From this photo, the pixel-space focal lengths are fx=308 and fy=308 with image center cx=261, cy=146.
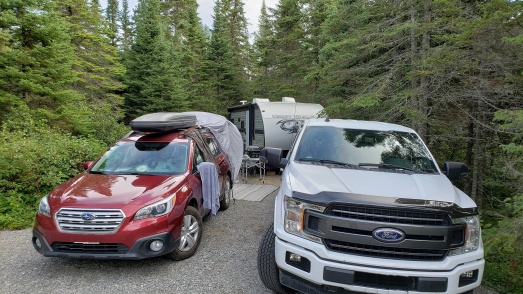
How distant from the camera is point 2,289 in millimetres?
3432

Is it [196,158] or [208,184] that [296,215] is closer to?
[208,184]

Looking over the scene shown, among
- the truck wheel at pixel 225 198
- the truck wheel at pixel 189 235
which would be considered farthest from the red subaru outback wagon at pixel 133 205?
the truck wheel at pixel 225 198

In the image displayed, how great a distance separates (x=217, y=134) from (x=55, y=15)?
23.5ft

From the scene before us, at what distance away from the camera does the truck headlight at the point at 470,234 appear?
A: 2625 millimetres

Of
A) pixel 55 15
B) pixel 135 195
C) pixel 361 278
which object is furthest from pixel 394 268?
pixel 55 15

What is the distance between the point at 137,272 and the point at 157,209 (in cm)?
87

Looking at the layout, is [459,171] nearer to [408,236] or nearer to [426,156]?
[426,156]

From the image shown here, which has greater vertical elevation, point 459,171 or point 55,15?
point 55,15

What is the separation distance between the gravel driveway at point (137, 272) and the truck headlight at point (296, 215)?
1.17m

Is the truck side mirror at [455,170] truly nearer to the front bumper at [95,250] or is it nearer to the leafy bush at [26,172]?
the front bumper at [95,250]

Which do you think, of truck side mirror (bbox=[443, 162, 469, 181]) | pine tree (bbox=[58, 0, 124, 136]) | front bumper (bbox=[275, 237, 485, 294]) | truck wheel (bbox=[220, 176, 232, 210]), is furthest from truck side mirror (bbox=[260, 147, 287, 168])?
pine tree (bbox=[58, 0, 124, 136])

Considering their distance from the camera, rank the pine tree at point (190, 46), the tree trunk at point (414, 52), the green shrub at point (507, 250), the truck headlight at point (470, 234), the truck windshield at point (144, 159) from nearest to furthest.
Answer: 1. the truck headlight at point (470, 234)
2. the green shrub at point (507, 250)
3. the truck windshield at point (144, 159)
4. the tree trunk at point (414, 52)
5. the pine tree at point (190, 46)

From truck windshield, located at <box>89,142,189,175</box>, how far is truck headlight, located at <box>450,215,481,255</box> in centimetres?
356

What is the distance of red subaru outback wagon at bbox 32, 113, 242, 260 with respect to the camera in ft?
11.6
